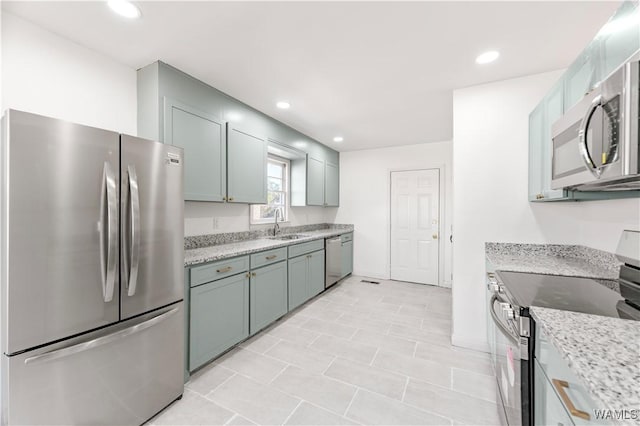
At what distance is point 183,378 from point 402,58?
2.89 metres

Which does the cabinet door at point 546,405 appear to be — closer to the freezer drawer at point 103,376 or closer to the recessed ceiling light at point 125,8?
the freezer drawer at point 103,376

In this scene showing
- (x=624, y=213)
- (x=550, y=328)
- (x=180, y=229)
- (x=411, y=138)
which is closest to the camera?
(x=550, y=328)

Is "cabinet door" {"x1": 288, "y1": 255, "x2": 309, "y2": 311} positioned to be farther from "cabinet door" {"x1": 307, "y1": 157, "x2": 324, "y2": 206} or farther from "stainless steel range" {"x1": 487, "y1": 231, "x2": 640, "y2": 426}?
"stainless steel range" {"x1": 487, "y1": 231, "x2": 640, "y2": 426}

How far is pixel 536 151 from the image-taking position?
6.78 feet

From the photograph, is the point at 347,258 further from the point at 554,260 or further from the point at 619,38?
the point at 619,38

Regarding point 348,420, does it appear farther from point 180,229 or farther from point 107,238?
point 107,238

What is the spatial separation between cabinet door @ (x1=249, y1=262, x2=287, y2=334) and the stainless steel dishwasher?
3.80 ft

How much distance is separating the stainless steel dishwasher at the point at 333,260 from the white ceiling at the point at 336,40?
228 centimetres

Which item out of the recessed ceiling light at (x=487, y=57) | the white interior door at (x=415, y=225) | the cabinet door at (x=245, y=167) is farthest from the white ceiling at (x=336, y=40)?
the white interior door at (x=415, y=225)

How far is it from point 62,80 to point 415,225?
467cm

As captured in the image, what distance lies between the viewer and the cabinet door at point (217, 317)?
78.3 inches

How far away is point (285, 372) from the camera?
209cm

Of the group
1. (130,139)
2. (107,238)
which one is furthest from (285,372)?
(130,139)

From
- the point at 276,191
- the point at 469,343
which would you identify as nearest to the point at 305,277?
the point at 276,191
